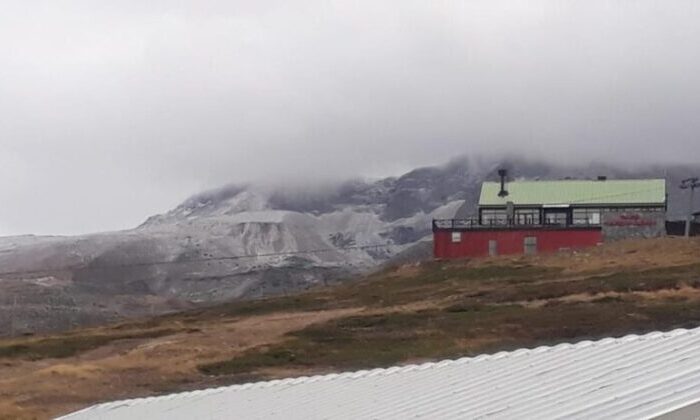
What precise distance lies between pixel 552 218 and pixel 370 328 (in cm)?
4606

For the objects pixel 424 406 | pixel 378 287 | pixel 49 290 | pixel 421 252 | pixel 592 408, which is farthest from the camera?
pixel 421 252

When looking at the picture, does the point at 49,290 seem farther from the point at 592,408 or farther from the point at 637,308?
the point at 592,408

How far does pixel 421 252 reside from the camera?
465 ft

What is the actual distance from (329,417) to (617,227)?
7624 cm

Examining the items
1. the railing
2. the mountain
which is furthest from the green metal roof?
the mountain

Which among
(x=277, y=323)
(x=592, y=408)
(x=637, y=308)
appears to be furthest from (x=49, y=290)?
(x=592, y=408)

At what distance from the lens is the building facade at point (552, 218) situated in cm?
7531

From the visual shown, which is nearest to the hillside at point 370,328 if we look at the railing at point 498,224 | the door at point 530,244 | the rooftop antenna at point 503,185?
the door at point 530,244

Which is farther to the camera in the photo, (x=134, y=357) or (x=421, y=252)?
(x=421, y=252)

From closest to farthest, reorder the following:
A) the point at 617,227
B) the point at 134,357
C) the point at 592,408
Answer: the point at 592,408 < the point at 134,357 < the point at 617,227

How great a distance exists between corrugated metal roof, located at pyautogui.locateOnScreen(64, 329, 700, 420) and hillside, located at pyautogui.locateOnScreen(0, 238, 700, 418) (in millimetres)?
16723

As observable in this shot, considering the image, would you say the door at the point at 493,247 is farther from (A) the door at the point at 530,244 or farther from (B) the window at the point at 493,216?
(B) the window at the point at 493,216

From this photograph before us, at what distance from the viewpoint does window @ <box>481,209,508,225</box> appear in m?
83.4

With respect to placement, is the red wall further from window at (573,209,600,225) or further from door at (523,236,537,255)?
window at (573,209,600,225)
